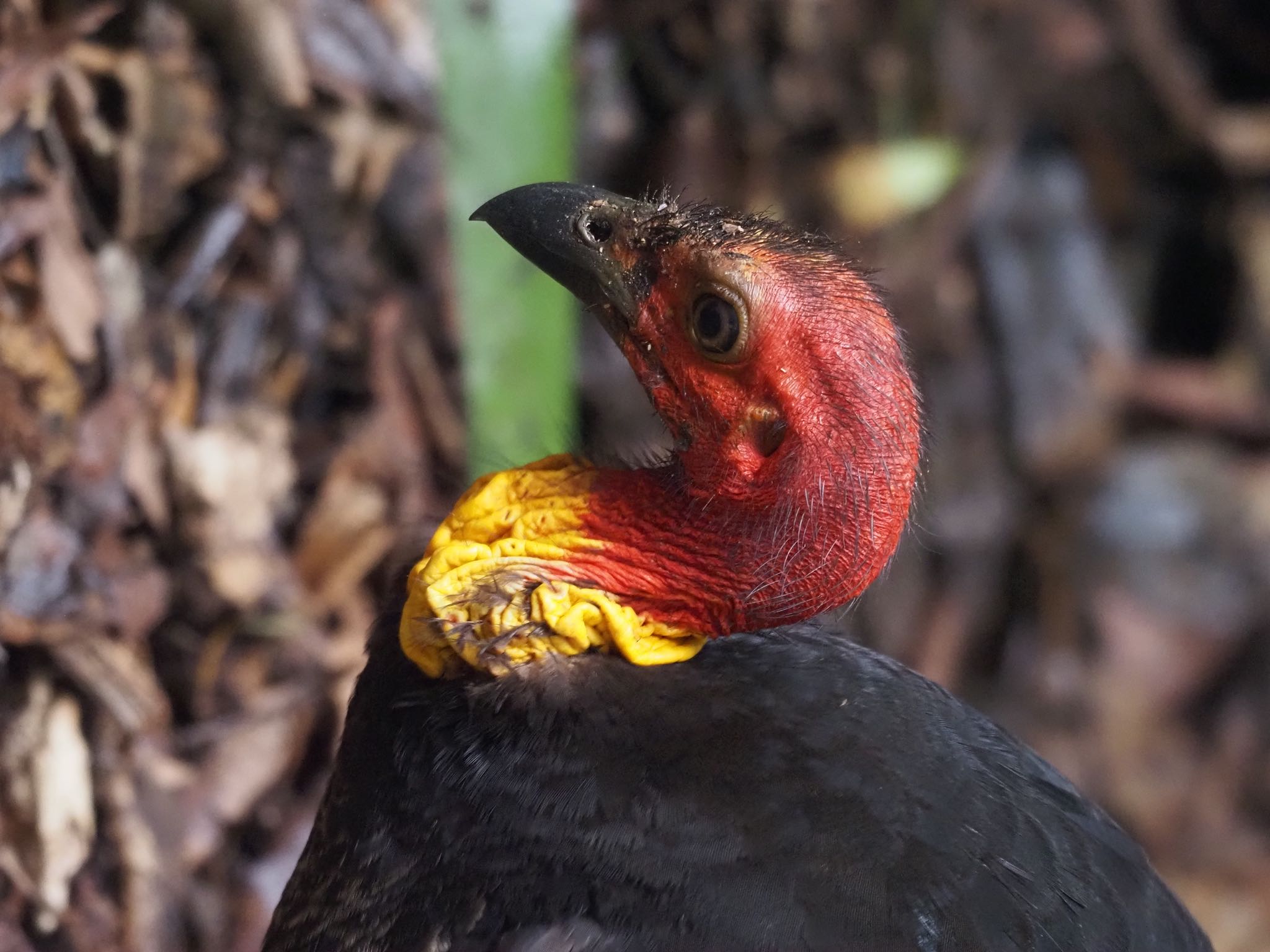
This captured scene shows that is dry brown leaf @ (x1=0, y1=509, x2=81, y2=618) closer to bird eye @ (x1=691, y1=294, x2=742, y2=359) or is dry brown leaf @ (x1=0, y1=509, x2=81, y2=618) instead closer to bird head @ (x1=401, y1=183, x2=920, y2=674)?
bird head @ (x1=401, y1=183, x2=920, y2=674)

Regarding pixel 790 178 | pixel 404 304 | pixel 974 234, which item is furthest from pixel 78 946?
pixel 974 234

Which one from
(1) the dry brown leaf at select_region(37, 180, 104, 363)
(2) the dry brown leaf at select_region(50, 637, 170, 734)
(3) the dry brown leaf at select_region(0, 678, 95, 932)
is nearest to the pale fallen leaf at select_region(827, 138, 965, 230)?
(1) the dry brown leaf at select_region(37, 180, 104, 363)

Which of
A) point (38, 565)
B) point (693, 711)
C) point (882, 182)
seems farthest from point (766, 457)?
point (882, 182)

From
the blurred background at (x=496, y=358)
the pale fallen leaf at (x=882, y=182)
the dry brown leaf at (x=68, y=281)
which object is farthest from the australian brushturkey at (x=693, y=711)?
the pale fallen leaf at (x=882, y=182)

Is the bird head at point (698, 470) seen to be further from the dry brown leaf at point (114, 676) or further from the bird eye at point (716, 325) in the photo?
the dry brown leaf at point (114, 676)

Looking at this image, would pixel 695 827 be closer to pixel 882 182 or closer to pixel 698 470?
pixel 698 470

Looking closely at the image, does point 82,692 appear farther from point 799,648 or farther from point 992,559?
point 992,559
